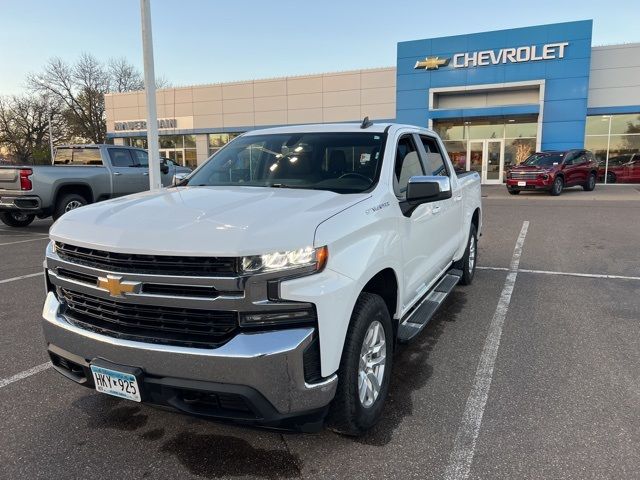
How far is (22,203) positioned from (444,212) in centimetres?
966

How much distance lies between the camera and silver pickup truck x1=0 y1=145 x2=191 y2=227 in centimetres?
1057

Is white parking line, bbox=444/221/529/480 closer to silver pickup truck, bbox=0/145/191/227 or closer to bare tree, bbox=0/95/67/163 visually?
silver pickup truck, bbox=0/145/191/227

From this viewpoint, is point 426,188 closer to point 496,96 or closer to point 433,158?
point 433,158

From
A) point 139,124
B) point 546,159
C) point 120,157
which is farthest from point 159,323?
point 139,124

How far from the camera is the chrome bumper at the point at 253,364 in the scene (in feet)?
7.42

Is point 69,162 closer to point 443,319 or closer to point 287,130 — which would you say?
point 287,130

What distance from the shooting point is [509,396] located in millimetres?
3469

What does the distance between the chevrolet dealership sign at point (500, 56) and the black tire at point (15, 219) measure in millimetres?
21314

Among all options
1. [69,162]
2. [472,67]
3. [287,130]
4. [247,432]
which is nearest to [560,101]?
[472,67]

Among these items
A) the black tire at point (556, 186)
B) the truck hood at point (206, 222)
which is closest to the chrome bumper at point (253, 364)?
the truck hood at point (206, 222)

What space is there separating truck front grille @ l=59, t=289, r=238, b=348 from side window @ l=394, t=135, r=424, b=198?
175cm

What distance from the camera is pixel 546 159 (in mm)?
20422

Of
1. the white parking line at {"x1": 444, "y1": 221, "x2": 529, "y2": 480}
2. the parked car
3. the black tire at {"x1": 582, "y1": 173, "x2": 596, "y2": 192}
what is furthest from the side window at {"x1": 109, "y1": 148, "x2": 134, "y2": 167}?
the parked car

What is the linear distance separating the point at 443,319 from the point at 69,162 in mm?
11344
